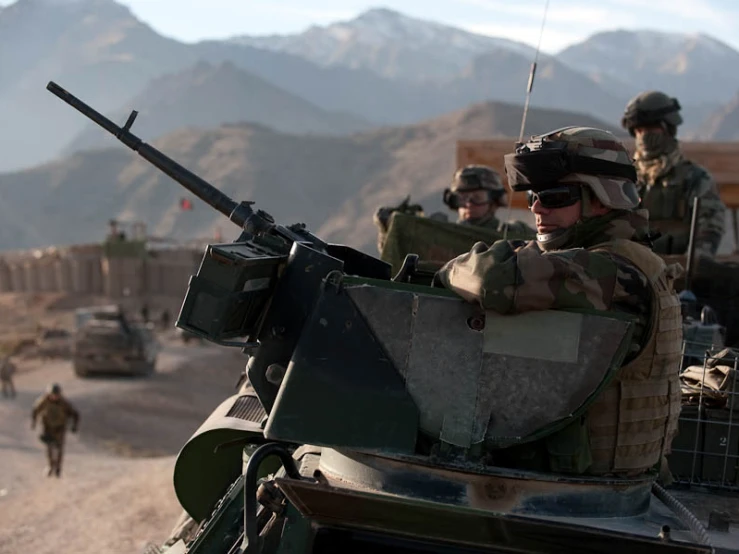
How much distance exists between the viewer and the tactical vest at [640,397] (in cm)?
335

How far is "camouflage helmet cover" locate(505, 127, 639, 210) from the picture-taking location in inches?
137

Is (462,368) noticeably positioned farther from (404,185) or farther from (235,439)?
(404,185)

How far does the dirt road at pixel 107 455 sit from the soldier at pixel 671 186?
596 cm

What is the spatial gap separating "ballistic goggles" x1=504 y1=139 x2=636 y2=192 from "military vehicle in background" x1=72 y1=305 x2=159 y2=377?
23066mm

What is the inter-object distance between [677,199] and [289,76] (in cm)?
14526

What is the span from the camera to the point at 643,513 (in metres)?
3.37

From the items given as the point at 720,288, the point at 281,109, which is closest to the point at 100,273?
the point at 720,288

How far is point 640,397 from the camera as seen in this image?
3379 millimetres

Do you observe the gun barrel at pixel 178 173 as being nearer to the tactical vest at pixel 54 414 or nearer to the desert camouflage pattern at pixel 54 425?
the desert camouflage pattern at pixel 54 425

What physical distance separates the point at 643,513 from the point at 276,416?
115 centimetres

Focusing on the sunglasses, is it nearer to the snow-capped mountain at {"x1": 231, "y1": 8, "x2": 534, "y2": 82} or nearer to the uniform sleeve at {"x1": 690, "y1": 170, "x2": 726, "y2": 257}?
the uniform sleeve at {"x1": 690, "y1": 170, "x2": 726, "y2": 257}

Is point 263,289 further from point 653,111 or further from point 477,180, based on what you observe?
point 653,111

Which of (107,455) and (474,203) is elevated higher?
(474,203)

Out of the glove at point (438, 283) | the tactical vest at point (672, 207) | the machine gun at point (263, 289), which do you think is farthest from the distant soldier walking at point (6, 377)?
the glove at point (438, 283)
